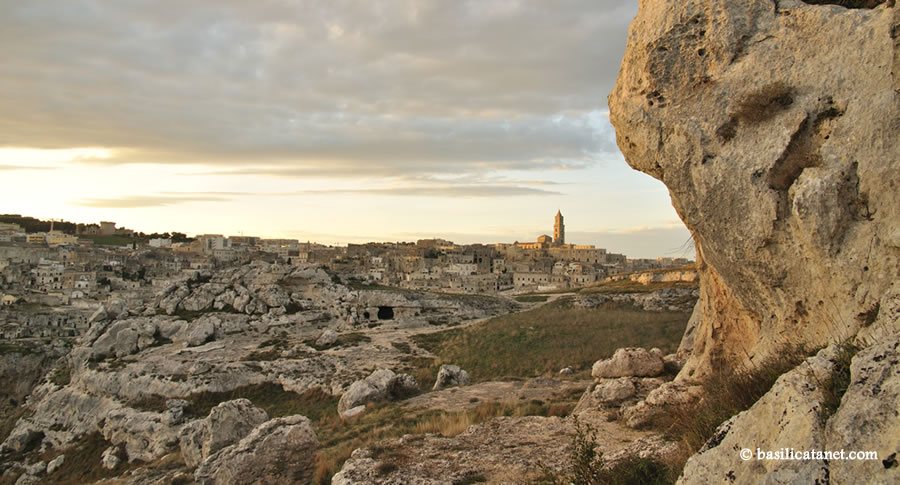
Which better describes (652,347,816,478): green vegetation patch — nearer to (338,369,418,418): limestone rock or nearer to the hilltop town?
(338,369,418,418): limestone rock

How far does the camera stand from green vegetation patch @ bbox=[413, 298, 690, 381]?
2702cm

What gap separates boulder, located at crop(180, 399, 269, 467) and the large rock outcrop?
41.4 feet

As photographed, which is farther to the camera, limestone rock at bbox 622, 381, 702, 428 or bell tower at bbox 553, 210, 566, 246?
bell tower at bbox 553, 210, 566, 246

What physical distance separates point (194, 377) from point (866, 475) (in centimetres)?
2991

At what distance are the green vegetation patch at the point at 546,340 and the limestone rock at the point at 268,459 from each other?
1289cm

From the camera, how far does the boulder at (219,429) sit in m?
15.3

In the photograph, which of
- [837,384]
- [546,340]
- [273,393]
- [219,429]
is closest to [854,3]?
[837,384]

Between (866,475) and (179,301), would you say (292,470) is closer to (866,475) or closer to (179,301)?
(866,475)

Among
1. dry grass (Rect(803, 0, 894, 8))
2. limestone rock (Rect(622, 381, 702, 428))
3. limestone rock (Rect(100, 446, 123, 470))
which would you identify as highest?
dry grass (Rect(803, 0, 894, 8))

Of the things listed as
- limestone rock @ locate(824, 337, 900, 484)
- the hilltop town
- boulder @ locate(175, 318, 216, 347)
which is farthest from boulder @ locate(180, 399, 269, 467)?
the hilltop town

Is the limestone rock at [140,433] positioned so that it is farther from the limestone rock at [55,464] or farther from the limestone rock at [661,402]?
the limestone rock at [661,402]

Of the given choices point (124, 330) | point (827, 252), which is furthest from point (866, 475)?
point (124, 330)

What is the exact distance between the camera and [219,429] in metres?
15.4

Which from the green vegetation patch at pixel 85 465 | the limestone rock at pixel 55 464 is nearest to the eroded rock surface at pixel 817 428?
the green vegetation patch at pixel 85 465
